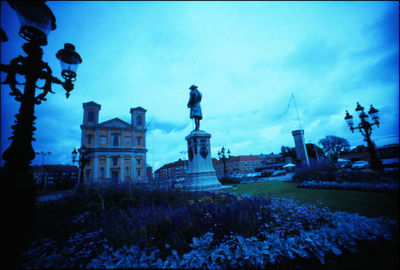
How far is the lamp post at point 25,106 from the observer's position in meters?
2.14

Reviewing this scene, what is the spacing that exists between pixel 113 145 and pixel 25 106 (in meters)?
37.8

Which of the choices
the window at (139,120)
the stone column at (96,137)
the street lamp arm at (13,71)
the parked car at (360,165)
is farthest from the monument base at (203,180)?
the window at (139,120)

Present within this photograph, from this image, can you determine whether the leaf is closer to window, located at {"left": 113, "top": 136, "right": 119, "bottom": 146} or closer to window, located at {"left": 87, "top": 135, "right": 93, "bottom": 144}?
window, located at {"left": 113, "top": 136, "right": 119, "bottom": 146}

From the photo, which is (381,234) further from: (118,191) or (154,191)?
(118,191)

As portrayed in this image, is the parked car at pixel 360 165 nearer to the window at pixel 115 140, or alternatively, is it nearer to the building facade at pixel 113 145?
the building facade at pixel 113 145

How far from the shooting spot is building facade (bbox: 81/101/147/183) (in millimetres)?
33531

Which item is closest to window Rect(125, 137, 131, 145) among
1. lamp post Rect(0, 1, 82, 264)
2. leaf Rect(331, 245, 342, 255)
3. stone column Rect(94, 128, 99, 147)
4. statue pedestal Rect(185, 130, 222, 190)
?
stone column Rect(94, 128, 99, 147)

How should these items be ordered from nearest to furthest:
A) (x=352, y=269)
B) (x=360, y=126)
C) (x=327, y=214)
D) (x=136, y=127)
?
(x=352, y=269) → (x=327, y=214) → (x=360, y=126) → (x=136, y=127)

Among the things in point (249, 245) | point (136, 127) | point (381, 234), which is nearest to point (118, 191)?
point (249, 245)

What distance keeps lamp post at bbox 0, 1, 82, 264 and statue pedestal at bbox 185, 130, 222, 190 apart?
7.23m

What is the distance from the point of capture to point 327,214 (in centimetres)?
287

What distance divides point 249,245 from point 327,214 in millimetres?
1960

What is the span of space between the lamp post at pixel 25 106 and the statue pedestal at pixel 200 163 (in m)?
7.23

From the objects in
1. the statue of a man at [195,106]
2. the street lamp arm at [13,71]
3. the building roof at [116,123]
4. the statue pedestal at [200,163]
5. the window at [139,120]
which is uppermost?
the window at [139,120]
